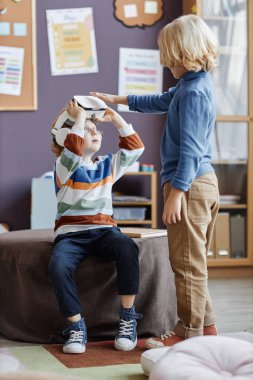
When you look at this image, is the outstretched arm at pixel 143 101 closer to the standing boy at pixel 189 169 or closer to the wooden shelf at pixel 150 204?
the standing boy at pixel 189 169

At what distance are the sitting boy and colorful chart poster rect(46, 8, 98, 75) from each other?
1914 mm

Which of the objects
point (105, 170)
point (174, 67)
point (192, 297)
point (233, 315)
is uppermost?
point (174, 67)

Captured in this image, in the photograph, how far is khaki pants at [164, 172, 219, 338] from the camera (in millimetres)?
2248

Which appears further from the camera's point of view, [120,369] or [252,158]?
[252,158]

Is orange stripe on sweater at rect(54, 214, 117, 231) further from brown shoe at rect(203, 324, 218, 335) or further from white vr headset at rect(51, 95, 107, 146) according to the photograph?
brown shoe at rect(203, 324, 218, 335)

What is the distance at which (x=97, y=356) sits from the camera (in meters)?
2.23

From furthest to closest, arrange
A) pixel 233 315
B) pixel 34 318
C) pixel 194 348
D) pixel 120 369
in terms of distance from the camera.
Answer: pixel 233 315
pixel 34 318
pixel 120 369
pixel 194 348

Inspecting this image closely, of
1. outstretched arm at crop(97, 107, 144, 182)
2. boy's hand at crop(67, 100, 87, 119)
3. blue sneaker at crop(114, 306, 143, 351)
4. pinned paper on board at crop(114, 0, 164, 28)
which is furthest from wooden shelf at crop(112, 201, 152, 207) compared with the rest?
blue sneaker at crop(114, 306, 143, 351)

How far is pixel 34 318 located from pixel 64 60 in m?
2.27

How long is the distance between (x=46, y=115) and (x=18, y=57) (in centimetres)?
38

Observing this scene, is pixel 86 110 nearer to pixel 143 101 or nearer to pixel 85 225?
pixel 143 101

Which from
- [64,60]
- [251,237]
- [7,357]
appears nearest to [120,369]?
[7,357]

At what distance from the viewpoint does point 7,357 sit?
2.22m

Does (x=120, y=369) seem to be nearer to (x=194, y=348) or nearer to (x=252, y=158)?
(x=194, y=348)
